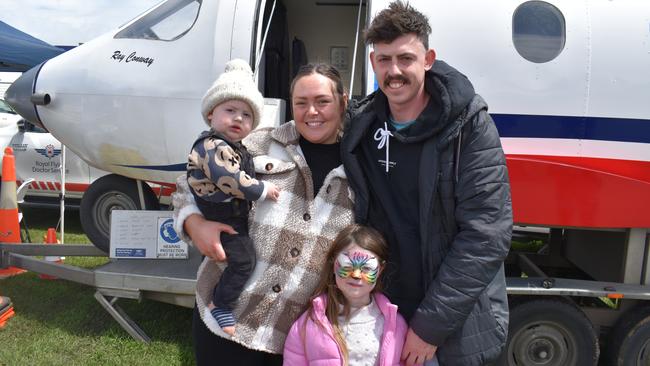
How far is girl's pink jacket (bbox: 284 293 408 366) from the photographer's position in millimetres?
1793

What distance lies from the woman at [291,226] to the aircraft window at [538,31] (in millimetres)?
2037

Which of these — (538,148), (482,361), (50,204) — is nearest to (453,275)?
(482,361)

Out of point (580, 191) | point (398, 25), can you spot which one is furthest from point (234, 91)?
point (580, 191)

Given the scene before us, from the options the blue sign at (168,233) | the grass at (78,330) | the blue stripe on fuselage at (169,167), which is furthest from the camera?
the blue sign at (168,233)

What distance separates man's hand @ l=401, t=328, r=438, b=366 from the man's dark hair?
967mm

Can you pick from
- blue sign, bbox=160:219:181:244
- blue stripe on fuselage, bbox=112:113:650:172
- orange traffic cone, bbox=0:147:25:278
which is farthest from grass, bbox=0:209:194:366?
blue stripe on fuselage, bbox=112:113:650:172

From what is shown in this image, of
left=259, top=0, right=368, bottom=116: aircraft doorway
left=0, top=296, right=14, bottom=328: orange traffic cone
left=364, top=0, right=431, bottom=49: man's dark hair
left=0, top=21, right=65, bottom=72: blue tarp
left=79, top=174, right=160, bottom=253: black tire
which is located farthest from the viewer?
left=0, top=21, right=65, bottom=72: blue tarp

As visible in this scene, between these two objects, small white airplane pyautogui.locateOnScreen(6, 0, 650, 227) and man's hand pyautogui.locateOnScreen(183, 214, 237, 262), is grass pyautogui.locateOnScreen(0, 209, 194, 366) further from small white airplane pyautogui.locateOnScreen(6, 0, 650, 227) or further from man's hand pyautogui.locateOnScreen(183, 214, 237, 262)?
man's hand pyautogui.locateOnScreen(183, 214, 237, 262)

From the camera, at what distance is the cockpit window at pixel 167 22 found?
13.4ft

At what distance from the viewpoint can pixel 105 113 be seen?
13.5ft

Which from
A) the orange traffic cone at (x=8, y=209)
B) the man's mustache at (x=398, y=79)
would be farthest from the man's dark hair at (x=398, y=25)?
the orange traffic cone at (x=8, y=209)

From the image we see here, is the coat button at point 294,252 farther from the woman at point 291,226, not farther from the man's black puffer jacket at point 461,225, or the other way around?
the man's black puffer jacket at point 461,225

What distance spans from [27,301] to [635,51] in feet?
17.8

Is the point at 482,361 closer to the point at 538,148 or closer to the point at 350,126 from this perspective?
the point at 350,126
